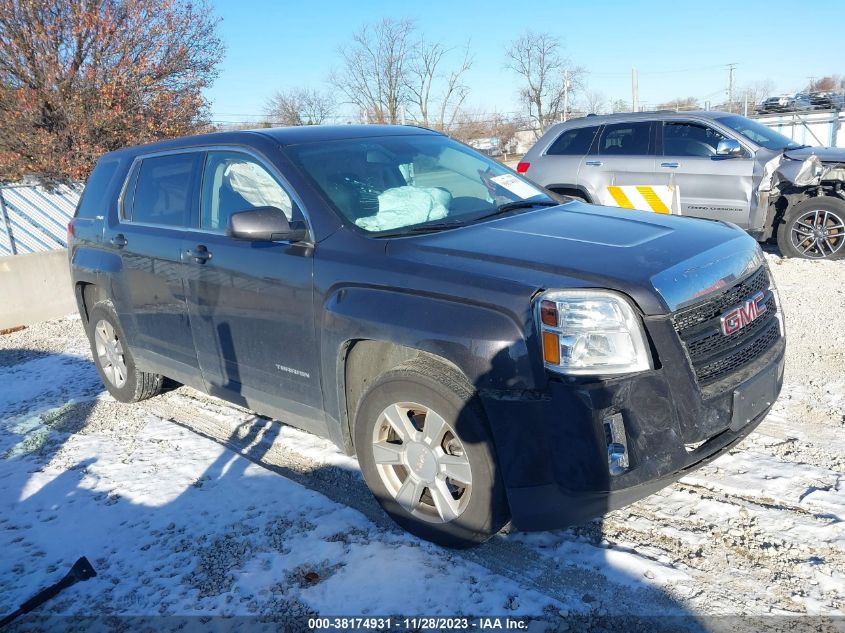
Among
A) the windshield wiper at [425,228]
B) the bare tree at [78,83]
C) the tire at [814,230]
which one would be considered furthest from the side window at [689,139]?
the bare tree at [78,83]

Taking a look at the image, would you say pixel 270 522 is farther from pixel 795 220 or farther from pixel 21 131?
pixel 21 131

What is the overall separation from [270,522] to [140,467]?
4.22 feet

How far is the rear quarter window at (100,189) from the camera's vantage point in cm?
524

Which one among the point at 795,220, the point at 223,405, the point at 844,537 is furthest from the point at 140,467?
the point at 795,220

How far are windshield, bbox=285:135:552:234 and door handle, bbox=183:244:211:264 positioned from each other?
786 millimetres

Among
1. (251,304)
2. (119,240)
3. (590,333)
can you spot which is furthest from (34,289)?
(590,333)

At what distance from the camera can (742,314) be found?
119 inches

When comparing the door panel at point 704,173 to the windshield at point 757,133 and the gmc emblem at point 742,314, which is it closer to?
the windshield at point 757,133

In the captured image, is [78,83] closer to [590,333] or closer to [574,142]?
[574,142]

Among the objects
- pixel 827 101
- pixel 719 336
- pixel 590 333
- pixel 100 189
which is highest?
pixel 827 101

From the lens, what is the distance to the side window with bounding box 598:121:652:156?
891 centimetres

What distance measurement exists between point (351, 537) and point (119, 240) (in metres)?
2.90

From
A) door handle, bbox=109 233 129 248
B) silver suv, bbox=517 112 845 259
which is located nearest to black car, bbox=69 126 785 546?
door handle, bbox=109 233 129 248

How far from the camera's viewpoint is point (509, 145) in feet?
135
